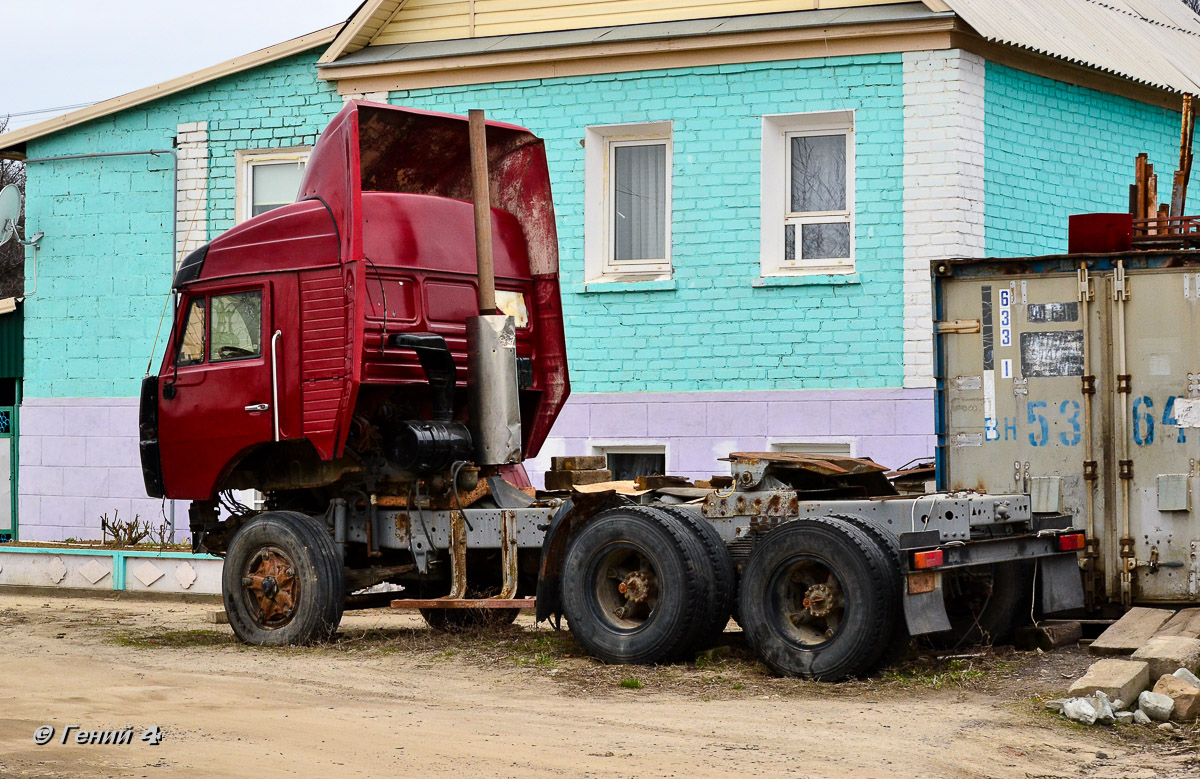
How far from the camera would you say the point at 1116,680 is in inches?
338

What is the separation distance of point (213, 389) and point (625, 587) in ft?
11.7

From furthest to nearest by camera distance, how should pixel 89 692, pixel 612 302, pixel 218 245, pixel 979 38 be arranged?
pixel 612 302 < pixel 979 38 < pixel 218 245 < pixel 89 692

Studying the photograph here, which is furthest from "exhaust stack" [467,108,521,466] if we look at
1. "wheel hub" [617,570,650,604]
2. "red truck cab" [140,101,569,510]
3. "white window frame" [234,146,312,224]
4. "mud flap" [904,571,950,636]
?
"white window frame" [234,146,312,224]

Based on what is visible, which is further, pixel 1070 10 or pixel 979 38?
pixel 1070 10

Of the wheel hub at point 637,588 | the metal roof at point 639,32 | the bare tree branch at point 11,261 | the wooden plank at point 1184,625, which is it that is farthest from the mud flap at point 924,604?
the bare tree branch at point 11,261

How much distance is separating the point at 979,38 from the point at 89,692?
10.00 metres

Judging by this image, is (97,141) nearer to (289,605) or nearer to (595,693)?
(289,605)

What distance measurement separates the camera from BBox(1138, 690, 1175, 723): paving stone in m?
8.39

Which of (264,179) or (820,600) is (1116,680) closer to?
(820,600)

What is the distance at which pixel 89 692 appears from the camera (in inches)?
364

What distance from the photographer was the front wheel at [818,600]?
31.0 feet

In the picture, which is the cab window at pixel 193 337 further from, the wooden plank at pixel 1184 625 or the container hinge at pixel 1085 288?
the wooden plank at pixel 1184 625

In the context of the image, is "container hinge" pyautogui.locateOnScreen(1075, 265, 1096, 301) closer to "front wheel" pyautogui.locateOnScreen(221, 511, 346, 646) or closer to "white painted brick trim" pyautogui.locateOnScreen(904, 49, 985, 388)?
"white painted brick trim" pyautogui.locateOnScreen(904, 49, 985, 388)

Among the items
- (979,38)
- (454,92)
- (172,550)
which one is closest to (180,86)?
(454,92)
